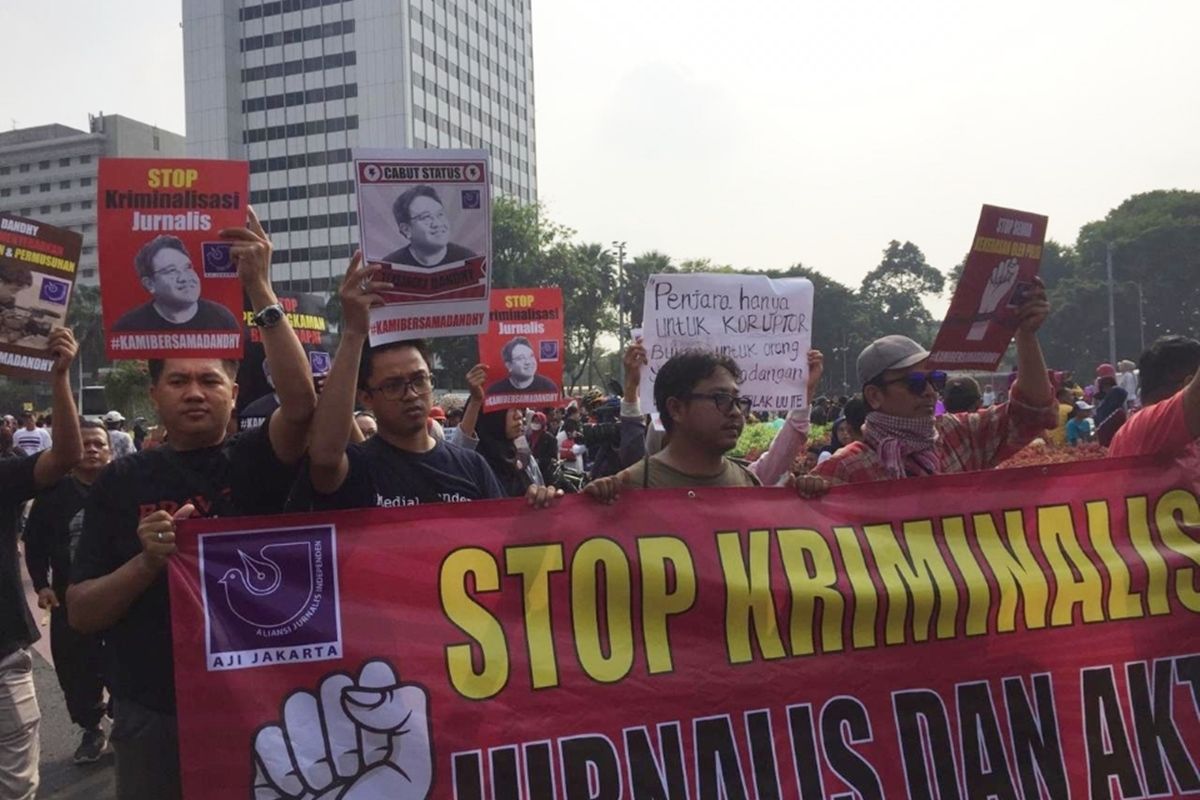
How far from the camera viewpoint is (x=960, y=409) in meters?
6.28

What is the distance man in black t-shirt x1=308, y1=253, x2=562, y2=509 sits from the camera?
126 inches

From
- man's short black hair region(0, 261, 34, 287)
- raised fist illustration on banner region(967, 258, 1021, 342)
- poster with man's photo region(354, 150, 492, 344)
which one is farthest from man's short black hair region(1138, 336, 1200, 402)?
man's short black hair region(0, 261, 34, 287)

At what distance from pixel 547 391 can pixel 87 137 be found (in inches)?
4458

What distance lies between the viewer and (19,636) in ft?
12.6

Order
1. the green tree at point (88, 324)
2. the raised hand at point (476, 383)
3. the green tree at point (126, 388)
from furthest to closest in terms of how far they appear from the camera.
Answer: the green tree at point (88, 324), the green tree at point (126, 388), the raised hand at point (476, 383)

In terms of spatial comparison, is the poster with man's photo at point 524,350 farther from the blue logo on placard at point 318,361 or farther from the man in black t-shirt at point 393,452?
the man in black t-shirt at point 393,452

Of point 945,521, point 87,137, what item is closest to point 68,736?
point 945,521

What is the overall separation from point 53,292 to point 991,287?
10.4 feet

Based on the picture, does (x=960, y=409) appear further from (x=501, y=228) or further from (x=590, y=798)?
(x=501, y=228)

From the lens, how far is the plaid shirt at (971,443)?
387 centimetres

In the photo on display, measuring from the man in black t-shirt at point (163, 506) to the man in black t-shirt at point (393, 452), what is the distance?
0.18 m

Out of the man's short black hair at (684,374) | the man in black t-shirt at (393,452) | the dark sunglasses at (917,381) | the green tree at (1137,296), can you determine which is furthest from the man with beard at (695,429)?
the green tree at (1137,296)

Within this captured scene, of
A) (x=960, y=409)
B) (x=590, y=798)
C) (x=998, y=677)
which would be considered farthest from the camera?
(x=960, y=409)

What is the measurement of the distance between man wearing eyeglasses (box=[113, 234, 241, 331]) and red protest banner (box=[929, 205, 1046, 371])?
92.9 inches
